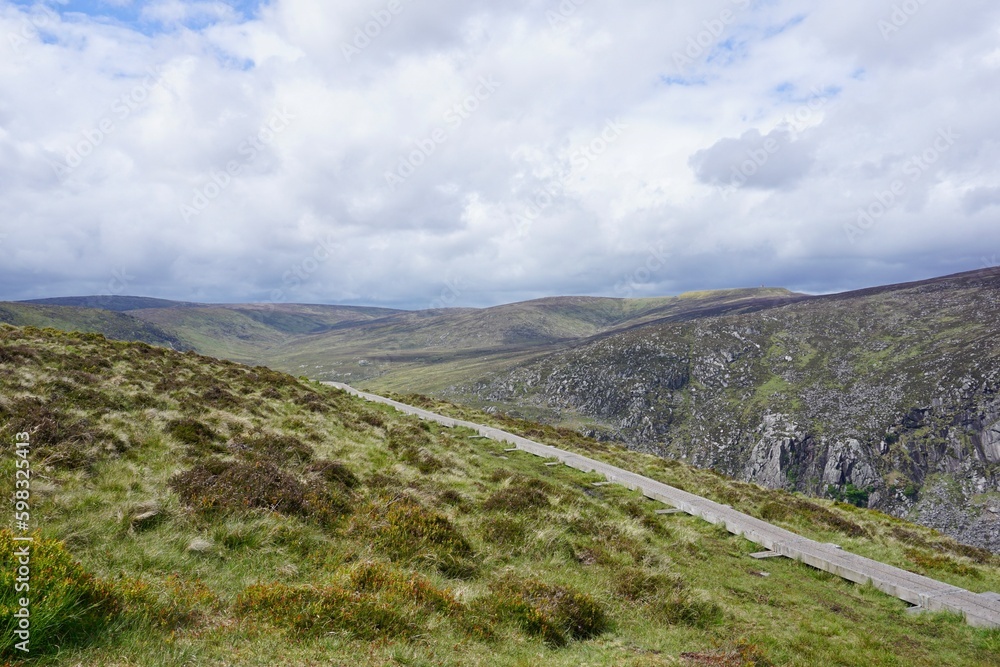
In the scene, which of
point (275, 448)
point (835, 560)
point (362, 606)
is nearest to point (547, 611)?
point (362, 606)

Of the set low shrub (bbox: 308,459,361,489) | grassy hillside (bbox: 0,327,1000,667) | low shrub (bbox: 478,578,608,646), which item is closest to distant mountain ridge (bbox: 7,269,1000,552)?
grassy hillside (bbox: 0,327,1000,667)

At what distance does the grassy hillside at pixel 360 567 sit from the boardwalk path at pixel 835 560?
0.64 metres

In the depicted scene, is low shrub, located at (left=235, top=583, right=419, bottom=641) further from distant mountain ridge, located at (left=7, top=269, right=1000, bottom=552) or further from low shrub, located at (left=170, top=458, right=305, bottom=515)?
distant mountain ridge, located at (left=7, top=269, right=1000, bottom=552)

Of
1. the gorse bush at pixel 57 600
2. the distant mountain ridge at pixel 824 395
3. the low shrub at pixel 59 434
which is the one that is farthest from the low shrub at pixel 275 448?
the distant mountain ridge at pixel 824 395

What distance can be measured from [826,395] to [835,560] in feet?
455

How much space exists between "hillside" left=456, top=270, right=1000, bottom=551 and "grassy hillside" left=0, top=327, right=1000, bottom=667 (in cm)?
11120

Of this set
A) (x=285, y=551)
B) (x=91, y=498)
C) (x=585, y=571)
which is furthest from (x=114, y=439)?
(x=585, y=571)

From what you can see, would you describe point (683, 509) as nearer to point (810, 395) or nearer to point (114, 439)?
point (114, 439)

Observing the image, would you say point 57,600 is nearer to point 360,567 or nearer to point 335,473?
point 360,567

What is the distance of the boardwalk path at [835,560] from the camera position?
11.9 m

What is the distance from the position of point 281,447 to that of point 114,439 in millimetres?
4470

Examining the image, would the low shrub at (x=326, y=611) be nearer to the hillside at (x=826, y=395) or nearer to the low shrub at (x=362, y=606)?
the low shrub at (x=362, y=606)

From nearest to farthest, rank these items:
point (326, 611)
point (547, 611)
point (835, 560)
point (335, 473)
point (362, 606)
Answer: point (326, 611), point (362, 606), point (547, 611), point (335, 473), point (835, 560)

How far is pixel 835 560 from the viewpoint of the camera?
14.5 m
